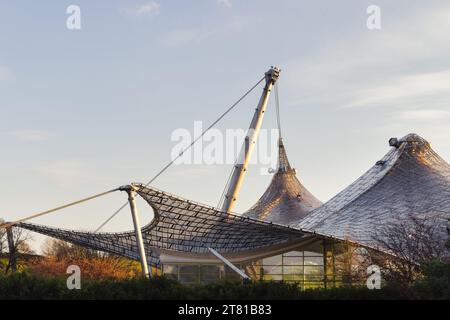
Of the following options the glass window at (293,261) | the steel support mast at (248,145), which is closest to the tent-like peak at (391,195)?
the glass window at (293,261)

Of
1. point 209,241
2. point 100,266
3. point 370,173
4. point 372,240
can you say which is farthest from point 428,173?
point 100,266

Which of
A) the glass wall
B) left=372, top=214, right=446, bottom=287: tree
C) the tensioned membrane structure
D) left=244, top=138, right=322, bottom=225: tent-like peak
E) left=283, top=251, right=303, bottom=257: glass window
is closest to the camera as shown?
left=372, top=214, right=446, bottom=287: tree

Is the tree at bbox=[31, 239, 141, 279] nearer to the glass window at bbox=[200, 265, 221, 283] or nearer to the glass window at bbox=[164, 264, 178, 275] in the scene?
the glass window at bbox=[164, 264, 178, 275]

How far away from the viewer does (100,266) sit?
56156 mm

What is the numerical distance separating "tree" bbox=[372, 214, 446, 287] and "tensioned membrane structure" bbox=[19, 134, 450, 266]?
756 mm

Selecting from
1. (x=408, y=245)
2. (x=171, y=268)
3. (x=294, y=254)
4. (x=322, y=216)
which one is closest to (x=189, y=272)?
(x=171, y=268)

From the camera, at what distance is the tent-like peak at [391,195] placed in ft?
146

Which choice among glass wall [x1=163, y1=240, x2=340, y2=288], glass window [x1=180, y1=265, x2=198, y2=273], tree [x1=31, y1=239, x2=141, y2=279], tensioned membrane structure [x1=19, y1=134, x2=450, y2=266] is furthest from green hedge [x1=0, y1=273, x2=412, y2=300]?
tree [x1=31, y1=239, x2=141, y2=279]

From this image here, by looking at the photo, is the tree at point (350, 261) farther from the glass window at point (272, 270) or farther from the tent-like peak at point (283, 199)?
the tent-like peak at point (283, 199)

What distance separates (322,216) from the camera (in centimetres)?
4950

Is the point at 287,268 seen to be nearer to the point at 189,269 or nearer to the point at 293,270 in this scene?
the point at 293,270

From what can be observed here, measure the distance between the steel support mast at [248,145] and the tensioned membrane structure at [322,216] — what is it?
3.24 meters

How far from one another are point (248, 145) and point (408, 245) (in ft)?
42.0

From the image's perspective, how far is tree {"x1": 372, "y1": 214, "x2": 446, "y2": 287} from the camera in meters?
33.2
